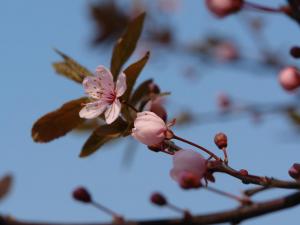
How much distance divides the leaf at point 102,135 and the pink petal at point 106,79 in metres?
0.12

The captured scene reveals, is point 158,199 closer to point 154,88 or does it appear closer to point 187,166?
point 187,166

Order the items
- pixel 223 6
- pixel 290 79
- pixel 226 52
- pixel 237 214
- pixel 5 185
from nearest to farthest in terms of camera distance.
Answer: pixel 237 214 < pixel 5 185 < pixel 290 79 < pixel 223 6 < pixel 226 52

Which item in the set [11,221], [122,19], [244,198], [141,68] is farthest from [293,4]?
[122,19]

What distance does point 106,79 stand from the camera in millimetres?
1470

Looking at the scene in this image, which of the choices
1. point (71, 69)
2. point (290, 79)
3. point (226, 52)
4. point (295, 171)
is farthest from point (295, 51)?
point (226, 52)

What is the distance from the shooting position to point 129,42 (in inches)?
58.5

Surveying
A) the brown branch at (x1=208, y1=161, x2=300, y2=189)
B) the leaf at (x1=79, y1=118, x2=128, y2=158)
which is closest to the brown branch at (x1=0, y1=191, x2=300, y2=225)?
the brown branch at (x1=208, y1=161, x2=300, y2=189)

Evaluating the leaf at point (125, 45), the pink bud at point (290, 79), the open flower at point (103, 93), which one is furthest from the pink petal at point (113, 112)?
the pink bud at point (290, 79)

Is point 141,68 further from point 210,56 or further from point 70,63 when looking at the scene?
point 210,56

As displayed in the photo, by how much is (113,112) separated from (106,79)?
132mm

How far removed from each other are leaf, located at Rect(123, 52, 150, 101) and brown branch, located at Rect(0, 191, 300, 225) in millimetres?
452

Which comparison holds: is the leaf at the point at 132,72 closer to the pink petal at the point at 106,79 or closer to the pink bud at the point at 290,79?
the pink petal at the point at 106,79

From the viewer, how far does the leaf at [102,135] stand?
1362 mm

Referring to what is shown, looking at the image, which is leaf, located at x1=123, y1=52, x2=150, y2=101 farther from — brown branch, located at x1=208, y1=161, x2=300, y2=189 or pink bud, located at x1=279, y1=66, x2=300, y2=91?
pink bud, located at x1=279, y1=66, x2=300, y2=91
